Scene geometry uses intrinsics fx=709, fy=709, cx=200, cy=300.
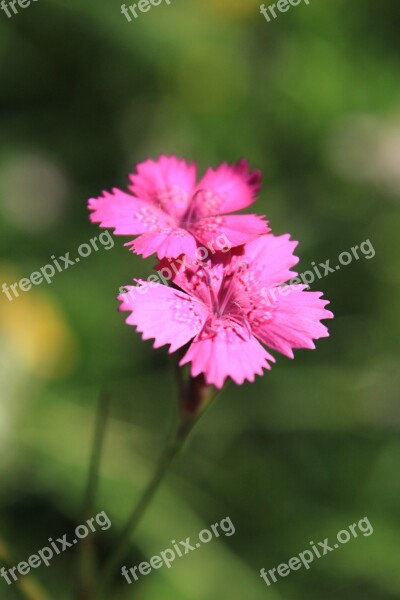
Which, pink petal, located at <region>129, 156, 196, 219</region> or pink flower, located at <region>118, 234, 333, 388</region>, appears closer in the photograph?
pink flower, located at <region>118, 234, 333, 388</region>

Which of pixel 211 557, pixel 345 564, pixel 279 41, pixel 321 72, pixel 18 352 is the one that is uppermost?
pixel 279 41

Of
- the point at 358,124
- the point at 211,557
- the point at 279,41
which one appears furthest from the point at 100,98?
the point at 211,557

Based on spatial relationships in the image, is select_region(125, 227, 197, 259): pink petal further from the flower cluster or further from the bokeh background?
the bokeh background

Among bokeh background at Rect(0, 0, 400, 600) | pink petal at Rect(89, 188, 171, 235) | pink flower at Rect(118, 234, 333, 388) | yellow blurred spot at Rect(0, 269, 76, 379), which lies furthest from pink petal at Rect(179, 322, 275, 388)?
yellow blurred spot at Rect(0, 269, 76, 379)

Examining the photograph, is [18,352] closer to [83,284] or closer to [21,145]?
[83,284]

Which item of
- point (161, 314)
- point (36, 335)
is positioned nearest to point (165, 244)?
point (161, 314)

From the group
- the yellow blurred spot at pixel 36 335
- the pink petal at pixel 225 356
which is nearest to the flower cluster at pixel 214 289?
the pink petal at pixel 225 356

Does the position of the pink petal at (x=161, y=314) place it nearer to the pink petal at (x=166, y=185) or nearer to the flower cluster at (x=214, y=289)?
the flower cluster at (x=214, y=289)

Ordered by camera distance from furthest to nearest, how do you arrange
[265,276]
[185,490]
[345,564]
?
[185,490]
[345,564]
[265,276]
